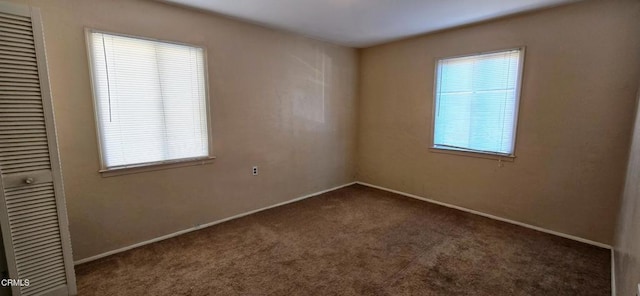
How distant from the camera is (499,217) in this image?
133 inches

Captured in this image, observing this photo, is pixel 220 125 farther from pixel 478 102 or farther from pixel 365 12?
pixel 478 102

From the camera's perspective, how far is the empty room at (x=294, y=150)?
1.90 meters

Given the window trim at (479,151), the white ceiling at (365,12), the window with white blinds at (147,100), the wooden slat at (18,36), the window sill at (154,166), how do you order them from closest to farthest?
the wooden slat at (18,36) → the window with white blinds at (147,100) → the window sill at (154,166) → the white ceiling at (365,12) → the window trim at (479,151)

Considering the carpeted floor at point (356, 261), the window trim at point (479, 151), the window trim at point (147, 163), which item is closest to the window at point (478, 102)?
the window trim at point (479, 151)

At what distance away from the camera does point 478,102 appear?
342 centimetres

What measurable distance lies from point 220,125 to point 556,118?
3645 mm

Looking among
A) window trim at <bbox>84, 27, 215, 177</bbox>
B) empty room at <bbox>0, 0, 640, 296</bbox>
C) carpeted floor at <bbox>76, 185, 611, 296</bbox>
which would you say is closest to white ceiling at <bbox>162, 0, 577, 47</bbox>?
empty room at <bbox>0, 0, 640, 296</bbox>

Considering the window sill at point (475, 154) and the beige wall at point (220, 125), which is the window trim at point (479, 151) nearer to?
the window sill at point (475, 154)

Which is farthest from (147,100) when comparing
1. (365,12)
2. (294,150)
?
(365,12)

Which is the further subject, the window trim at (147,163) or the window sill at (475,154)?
the window sill at (475,154)

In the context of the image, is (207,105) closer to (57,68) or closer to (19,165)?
(57,68)

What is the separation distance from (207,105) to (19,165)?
5.24 ft

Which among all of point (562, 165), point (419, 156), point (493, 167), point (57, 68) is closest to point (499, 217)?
point (493, 167)

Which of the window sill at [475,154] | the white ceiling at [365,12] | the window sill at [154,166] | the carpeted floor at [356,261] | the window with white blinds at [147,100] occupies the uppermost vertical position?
the white ceiling at [365,12]
